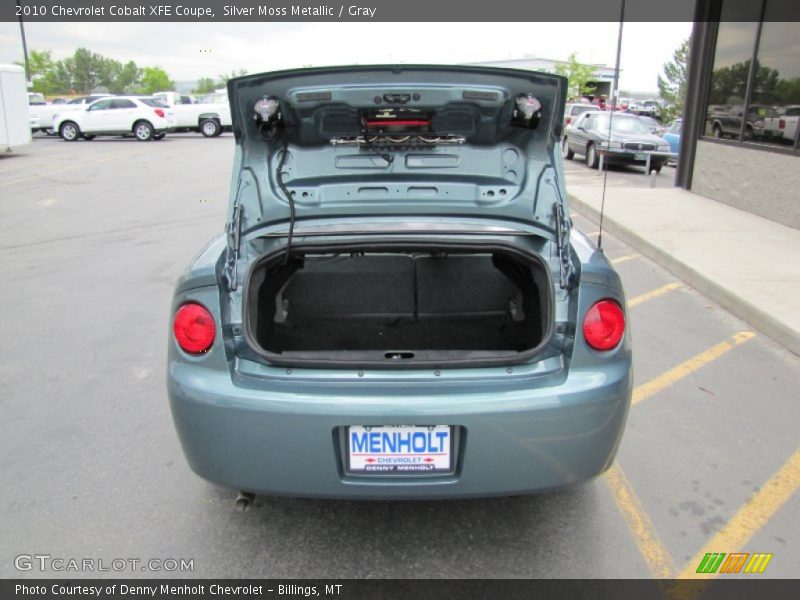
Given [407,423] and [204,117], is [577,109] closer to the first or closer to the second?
[204,117]

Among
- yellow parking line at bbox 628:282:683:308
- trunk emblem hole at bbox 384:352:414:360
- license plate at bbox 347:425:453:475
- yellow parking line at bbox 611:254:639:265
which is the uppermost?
trunk emblem hole at bbox 384:352:414:360

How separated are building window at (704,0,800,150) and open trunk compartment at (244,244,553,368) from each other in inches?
291

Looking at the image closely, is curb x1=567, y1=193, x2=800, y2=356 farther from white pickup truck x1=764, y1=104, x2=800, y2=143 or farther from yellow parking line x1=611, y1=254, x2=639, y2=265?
white pickup truck x1=764, y1=104, x2=800, y2=143

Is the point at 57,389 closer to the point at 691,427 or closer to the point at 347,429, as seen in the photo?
the point at 347,429

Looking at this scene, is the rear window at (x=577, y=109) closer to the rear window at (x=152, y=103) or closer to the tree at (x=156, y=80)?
the rear window at (x=152, y=103)

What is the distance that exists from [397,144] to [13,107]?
63.5 feet

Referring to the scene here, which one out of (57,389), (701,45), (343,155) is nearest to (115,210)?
(57,389)

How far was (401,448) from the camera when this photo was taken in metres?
2.25

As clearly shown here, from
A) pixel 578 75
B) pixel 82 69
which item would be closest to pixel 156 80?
pixel 82 69

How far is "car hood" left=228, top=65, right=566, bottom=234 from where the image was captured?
2824 mm

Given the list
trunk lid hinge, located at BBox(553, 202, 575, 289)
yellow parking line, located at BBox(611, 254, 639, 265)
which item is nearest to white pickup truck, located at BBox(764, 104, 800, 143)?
yellow parking line, located at BBox(611, 254, 639, 265)

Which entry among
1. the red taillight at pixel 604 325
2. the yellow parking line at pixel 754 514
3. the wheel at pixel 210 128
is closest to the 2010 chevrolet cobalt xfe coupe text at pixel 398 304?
the red taillight at pixel 604 325

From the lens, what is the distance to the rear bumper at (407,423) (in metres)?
2.20

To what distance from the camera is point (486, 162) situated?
10.1 ft
